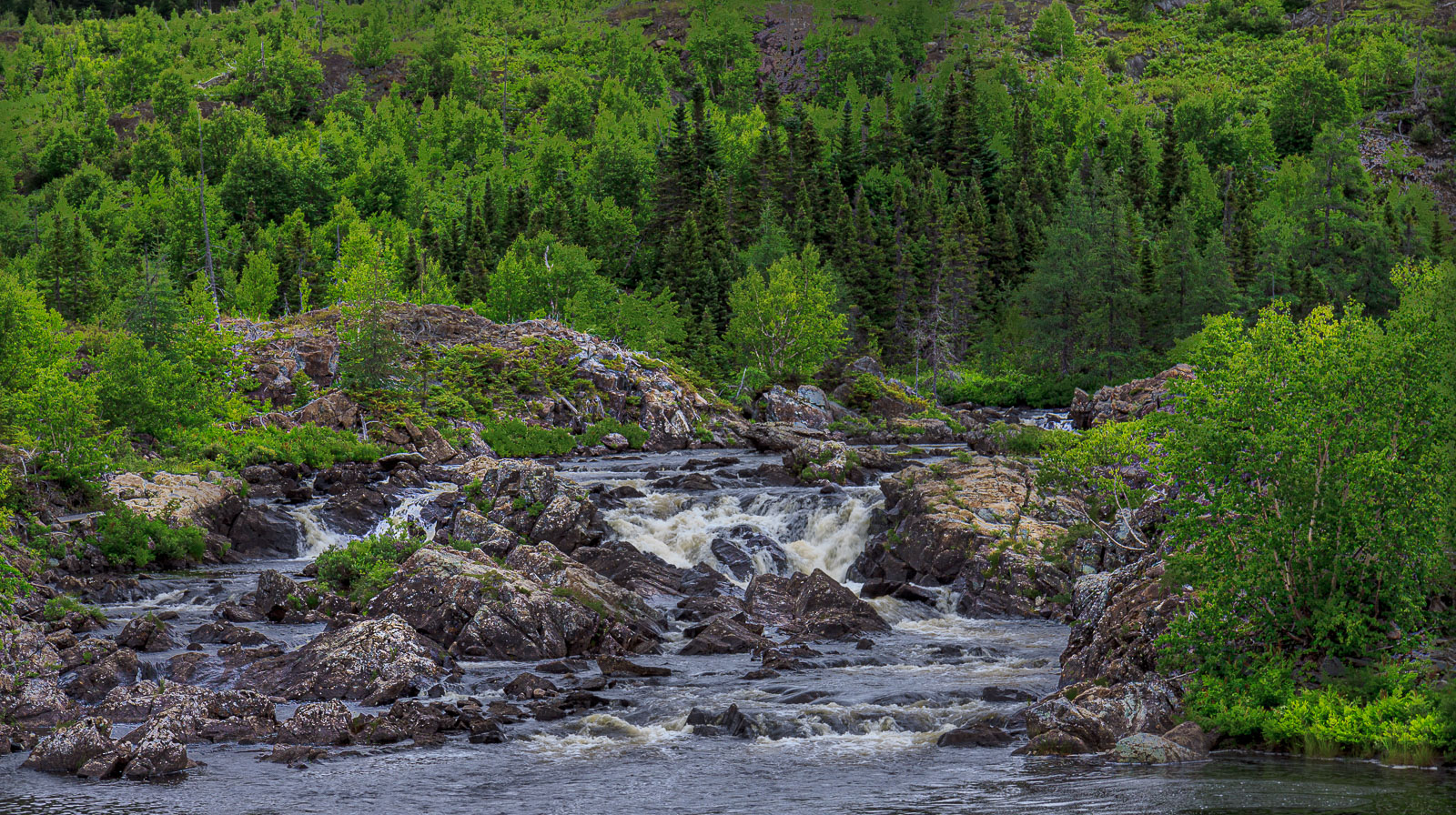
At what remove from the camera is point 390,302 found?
92500mm

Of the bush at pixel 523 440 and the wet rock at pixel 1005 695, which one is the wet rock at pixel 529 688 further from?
the bush at pixel 523 440

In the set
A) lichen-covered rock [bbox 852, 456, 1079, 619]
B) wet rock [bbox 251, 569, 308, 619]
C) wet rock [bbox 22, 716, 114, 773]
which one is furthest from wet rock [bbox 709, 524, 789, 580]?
wet rock [bbox 22, 716, 114, 773]

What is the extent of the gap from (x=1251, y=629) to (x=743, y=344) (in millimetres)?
85569

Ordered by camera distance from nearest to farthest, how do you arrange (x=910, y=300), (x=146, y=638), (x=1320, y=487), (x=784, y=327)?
(x=1320, y=487)
(x=146, y=638)
(x=784, y=327)
(x=910, y=300)

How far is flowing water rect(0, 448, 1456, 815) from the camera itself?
21.1m

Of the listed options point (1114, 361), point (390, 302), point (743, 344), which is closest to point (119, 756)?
point (390, 302)

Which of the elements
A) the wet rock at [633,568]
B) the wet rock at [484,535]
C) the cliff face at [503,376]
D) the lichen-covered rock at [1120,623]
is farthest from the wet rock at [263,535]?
the lichen-covered rock at [1120,623]

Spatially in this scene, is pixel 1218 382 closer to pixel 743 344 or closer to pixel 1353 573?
pixel 1353 573

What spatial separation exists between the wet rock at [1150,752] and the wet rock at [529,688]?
13587mm

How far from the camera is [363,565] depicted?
39281mm

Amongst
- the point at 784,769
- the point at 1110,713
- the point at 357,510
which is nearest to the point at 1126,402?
the point at 357,510

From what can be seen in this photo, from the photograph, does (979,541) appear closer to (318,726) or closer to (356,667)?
(356,667)

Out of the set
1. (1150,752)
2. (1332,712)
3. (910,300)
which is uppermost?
(1332,712)

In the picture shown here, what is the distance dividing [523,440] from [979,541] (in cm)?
4128
